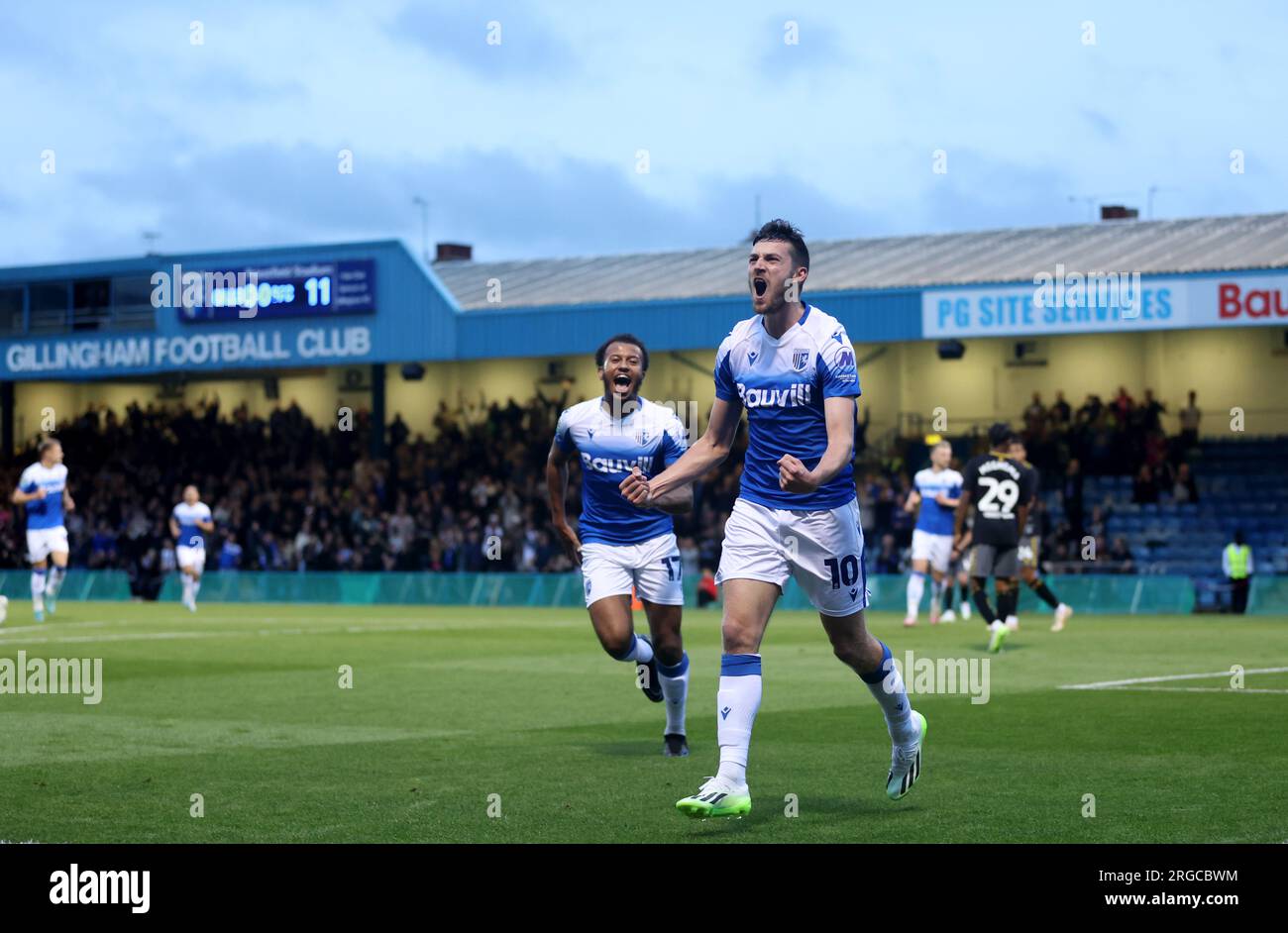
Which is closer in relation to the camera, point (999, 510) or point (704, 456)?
point (704, 456)

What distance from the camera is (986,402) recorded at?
44.9 metres

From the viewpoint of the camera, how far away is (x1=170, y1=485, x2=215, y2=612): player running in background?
106 ft

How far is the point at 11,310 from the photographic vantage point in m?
50.1

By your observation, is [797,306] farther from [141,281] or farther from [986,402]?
[141,281]

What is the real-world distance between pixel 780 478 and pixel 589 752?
3.35m

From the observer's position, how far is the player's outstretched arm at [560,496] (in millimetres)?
11891

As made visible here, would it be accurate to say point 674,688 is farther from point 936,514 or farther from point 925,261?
point 925,261

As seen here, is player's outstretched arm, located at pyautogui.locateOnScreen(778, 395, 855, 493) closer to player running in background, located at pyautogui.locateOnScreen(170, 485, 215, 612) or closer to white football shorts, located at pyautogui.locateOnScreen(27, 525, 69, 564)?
white football shorts, located at pyautogui.locateOnScreen(27, 525, 69, 564)

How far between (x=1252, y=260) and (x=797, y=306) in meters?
32.0

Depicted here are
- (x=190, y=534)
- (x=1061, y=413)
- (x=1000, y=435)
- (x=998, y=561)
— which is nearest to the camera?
(x=1000, y=435)

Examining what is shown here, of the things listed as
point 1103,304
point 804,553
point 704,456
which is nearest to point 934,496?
point 1103,304
